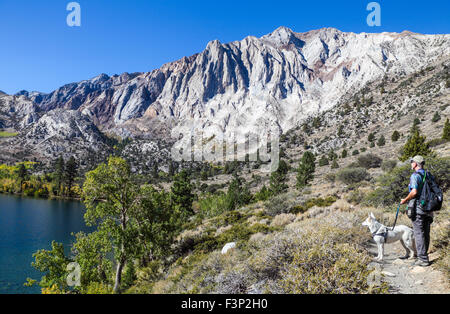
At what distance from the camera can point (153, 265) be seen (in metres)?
15.8

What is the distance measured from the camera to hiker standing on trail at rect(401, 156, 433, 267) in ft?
18.6

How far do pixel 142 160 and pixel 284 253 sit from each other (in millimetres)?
192648

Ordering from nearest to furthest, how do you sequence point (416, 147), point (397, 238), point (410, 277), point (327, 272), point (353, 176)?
point (327, 272) < point (410, 277) < point (397, 238) < point (353, 176) < point (416, 147)

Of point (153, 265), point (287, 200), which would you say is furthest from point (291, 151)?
point (153, 265)

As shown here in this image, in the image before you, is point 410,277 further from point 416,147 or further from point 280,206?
point 416,147

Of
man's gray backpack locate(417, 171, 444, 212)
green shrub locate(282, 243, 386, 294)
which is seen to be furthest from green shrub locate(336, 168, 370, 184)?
green shrub locate(282, 243, 386, 294)

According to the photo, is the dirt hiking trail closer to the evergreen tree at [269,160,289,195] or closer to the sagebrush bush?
the sagebrush bush

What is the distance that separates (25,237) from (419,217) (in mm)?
53009

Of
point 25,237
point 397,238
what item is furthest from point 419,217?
point 25,237

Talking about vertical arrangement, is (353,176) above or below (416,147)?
below

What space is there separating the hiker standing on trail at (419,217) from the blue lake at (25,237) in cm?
2941

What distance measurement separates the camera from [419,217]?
5723 mm

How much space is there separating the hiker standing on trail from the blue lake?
96.5 feet
